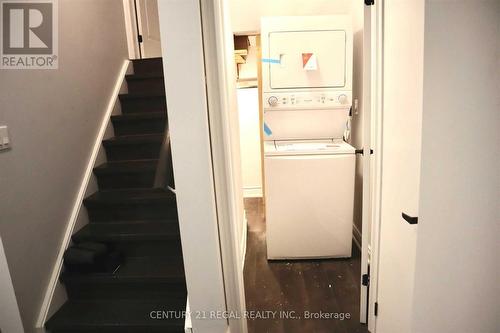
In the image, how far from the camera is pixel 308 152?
2.24 metres

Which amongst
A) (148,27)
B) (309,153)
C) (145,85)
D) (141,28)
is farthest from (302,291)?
(148,27)

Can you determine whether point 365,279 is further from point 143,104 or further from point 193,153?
point 143,104

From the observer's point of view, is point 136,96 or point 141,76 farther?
point 141,76

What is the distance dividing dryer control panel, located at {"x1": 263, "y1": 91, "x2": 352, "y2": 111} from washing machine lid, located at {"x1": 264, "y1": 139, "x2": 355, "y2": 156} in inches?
12.2

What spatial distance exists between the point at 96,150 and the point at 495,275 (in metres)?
2.52

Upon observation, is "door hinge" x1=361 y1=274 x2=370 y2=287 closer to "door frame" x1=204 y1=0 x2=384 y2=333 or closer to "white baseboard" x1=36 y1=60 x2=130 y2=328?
"door frame" x1=204 y1=0 x2=384 y2=333

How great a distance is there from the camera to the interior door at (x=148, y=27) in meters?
3.38

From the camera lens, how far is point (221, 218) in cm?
136

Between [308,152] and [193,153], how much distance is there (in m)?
1.29

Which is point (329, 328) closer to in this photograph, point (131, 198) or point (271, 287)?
point (271, 287)

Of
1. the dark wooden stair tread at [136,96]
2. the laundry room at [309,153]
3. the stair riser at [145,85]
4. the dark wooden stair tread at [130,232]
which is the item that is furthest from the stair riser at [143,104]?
the dark wooden stair tread at [130,232]

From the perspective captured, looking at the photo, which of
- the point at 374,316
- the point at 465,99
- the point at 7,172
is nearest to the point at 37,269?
the point at 7,172

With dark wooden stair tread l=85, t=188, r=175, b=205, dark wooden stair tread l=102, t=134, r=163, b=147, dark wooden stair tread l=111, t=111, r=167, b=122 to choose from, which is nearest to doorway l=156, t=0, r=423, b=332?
dark wooden stair tread l=85, t=188, r=175, b=205

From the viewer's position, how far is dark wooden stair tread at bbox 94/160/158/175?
86.5 inches
